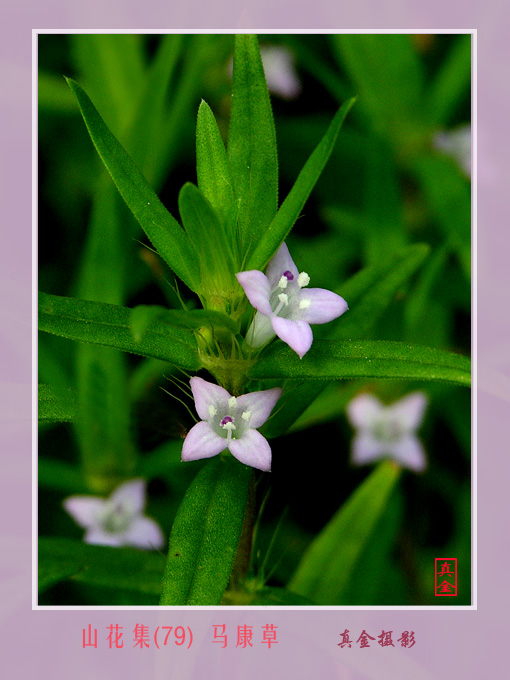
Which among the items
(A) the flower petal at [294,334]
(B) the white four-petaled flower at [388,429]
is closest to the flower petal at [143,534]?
(B) the white four-petaled flower at [388,429]

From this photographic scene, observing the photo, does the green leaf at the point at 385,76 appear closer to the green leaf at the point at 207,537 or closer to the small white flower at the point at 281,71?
the small white flower at the point at 281,71

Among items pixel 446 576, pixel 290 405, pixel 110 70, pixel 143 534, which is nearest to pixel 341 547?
pixel 446 576

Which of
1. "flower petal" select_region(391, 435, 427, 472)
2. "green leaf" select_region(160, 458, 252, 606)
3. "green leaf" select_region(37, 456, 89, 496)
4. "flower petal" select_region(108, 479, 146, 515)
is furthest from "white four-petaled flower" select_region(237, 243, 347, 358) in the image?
"flower petal" select_region(391, 435, 427, 472)

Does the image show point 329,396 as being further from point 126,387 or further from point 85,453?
point 85,453

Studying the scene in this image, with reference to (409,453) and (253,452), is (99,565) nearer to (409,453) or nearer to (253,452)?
(253,452)
